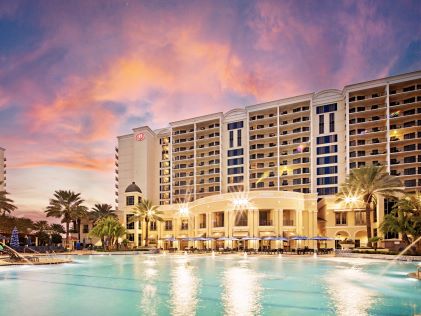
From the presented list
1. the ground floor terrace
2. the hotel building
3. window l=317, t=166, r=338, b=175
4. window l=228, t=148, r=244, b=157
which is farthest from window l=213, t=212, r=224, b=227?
window l=317, t=166, r=338, b=175

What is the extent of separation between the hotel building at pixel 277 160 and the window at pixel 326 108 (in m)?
0.21

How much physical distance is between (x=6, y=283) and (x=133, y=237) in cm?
5947

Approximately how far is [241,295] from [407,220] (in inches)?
1193

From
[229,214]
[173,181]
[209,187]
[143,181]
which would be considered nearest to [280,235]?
[229,214]

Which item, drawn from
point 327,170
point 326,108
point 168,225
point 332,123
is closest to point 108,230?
point 168,225

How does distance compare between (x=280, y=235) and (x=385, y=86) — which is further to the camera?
(x=385, y=86)

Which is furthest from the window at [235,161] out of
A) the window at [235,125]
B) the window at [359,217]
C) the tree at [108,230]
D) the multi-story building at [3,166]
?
the multi-story building at [3,166]

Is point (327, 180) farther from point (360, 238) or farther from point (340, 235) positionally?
point (360, 238)

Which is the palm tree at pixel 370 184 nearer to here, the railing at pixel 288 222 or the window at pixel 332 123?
the railing at pixel 288 222

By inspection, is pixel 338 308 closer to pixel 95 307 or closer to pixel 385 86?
pixel 95 307

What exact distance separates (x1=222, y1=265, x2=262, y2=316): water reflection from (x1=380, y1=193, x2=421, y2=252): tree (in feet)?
75.2

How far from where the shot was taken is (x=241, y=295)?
1862 centimetres

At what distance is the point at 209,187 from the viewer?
299ft

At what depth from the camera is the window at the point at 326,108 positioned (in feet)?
257
